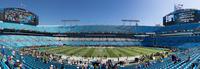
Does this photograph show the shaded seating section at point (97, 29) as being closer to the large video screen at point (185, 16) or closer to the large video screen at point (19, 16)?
the large video screen at point (19, 16)

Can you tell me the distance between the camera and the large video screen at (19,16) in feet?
336

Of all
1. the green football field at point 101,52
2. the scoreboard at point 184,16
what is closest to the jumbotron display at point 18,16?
the green football field at point 101,52

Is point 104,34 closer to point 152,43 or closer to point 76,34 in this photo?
point 76,34

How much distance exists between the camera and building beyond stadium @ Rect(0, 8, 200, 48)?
97775 mm

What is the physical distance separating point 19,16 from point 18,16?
13.9 inches

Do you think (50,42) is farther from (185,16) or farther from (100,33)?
(185,16)

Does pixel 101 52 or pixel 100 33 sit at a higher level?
pixel 100 33

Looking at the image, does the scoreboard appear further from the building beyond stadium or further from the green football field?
the green football field

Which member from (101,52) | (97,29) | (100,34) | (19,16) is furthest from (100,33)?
(101,52)

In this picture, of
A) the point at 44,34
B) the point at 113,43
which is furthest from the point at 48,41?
the point at 113,43

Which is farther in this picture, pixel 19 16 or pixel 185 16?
pixel 185 16

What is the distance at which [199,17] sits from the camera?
4060 inches

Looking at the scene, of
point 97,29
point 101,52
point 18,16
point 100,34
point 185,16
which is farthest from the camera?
point 97,29

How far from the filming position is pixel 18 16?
107 m
